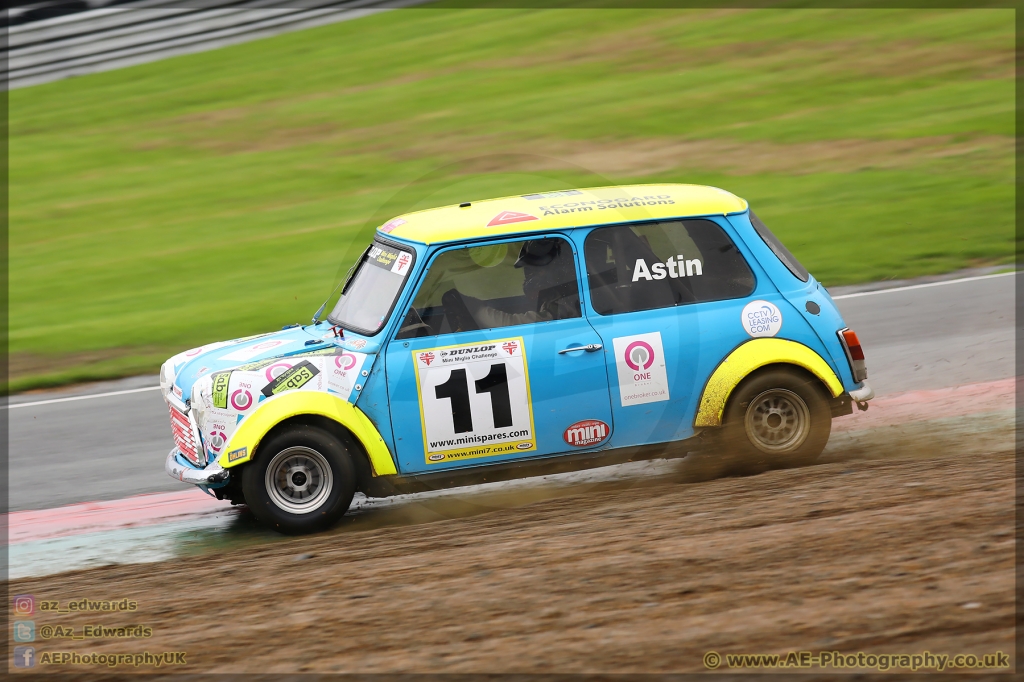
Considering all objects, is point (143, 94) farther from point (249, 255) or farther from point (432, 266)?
point (432, 266)

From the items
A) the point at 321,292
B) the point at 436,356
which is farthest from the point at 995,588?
the point at 321,292

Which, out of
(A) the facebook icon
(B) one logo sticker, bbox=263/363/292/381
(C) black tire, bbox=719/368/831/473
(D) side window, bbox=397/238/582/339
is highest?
(D) side window, bbox=397/238/582/339

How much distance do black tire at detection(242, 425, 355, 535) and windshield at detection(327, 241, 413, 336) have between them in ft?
2.62

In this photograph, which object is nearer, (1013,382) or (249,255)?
(1013,382)

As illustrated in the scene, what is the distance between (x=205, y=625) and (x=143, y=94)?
1817cm

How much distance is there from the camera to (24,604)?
5426mm

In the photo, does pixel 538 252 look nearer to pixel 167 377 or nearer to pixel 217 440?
pixel 217 440

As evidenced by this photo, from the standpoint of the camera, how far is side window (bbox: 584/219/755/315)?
6395 mm

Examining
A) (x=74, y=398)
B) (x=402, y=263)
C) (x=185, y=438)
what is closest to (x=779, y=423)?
(x=402, y=263)

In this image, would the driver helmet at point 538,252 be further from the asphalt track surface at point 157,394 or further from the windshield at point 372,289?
the asphalt track surface at point 157,394

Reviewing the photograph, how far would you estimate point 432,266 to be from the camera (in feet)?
20.7

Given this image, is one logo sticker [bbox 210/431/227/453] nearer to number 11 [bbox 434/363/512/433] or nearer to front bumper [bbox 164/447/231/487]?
front bumper [bbox 164/447/231/487]

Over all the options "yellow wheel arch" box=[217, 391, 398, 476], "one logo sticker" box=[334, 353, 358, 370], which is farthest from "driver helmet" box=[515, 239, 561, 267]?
"yellow wheel arch" box=[217, 391, 398, 476]

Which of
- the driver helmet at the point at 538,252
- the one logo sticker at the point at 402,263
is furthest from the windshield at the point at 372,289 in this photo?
the driver helmet at the point at 538,252
